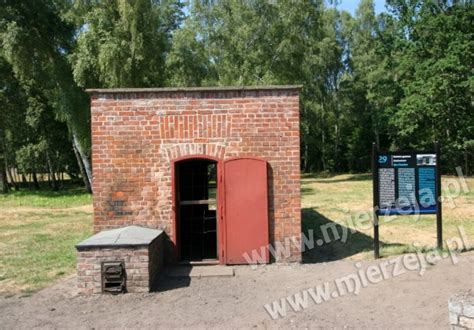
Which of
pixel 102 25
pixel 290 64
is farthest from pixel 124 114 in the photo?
pixel 290 64

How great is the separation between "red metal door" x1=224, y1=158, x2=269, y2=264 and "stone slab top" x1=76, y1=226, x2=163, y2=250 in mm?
1360

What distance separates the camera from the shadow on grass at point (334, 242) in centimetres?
967

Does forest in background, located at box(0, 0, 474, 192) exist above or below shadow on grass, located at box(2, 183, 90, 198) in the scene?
above

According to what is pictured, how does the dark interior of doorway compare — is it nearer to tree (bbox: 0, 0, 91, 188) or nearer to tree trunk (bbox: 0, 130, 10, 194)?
tree (bbox: 0, 0, 91, 188)

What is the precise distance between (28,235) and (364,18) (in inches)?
1536

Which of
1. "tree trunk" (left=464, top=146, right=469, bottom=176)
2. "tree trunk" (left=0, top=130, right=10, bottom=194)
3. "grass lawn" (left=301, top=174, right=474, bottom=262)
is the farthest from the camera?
"tree trunk" (left=0, top=130, right=10, bottom=194)

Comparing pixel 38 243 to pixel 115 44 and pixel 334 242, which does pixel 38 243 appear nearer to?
pixel 334 242

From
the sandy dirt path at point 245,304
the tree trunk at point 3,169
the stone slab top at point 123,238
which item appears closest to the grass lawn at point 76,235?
the sandy dirt path at point 245,304

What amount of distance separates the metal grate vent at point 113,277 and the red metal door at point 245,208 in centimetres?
220

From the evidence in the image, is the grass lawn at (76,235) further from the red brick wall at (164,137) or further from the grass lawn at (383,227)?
the red brick wall at (164,137)

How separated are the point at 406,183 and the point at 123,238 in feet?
17.8

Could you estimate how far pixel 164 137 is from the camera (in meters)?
8.48

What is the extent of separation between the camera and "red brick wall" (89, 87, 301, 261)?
8.46 meters

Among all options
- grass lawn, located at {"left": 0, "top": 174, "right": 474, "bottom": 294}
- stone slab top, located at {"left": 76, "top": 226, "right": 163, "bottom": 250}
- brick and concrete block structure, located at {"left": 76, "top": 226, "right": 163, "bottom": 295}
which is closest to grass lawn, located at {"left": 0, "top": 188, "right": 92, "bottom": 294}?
grass lawn, located at {"left": 0, "top": 174, "right": 474, "bottom": 294}
